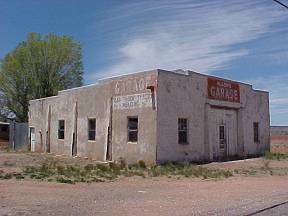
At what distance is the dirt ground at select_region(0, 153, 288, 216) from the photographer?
11133mm

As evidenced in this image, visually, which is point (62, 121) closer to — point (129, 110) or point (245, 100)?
Result: point (129, 110)

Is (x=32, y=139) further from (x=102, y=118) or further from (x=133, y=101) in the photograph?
(x=133, y=101)

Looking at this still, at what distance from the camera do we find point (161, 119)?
984 inches

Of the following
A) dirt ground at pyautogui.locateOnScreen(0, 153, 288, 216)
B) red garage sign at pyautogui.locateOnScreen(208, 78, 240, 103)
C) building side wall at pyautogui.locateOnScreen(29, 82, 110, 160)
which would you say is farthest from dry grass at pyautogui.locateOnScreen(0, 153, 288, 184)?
red garage sign at pyautogui.locateOnScreen(208, 78, 240, 103)

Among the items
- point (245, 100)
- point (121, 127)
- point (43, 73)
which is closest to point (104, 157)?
point (121, 127)

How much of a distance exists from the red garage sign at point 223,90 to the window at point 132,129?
4.90m

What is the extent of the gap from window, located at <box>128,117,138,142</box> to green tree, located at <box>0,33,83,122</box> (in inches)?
1033

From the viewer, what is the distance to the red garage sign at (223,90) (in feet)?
94.0

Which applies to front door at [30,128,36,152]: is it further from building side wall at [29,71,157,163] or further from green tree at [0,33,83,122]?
green tree at [0,33,83,122]

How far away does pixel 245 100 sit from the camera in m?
31.9

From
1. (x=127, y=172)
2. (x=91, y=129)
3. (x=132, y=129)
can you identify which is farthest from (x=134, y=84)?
(x=127, y=172)

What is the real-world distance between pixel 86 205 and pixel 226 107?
63.6 feet

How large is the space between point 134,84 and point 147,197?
1334 cm

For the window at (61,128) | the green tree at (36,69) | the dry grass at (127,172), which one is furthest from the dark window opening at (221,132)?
the green tree at (36,69)
